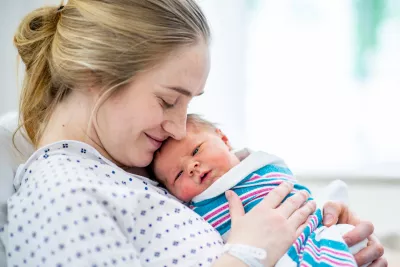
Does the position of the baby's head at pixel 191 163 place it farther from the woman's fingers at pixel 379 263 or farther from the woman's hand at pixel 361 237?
the woman's fingers at pixel 379 263

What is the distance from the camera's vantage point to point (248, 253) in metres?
1.16

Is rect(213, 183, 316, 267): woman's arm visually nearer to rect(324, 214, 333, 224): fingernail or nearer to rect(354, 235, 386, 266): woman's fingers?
rect(324, 214, 333, 224): fingernail

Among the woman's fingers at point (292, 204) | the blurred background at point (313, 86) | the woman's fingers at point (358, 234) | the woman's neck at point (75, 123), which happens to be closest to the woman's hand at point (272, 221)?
the woman's fingers at point (292, 204)

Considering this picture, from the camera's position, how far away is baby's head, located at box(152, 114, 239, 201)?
4.66 feet

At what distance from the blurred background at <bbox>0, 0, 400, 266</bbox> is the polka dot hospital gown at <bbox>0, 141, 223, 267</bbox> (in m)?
1.77

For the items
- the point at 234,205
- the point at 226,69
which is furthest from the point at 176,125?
the point at 226,69

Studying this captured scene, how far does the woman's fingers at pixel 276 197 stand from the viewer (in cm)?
131

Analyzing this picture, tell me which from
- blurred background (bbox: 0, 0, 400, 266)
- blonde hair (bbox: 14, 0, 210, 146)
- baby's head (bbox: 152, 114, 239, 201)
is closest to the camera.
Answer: blonde hair (bbox: 14, 0, 210, 146)

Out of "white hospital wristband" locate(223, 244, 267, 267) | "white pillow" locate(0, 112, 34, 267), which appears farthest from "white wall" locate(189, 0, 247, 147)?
"white hospital wristband" locate(223, 244, 267, 267)

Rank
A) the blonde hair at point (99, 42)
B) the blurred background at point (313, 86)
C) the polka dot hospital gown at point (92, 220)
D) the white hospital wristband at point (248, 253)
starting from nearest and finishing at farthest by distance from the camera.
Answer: the polka dot hospital gown at point (92, 220) < the white hospital wristband at point (248, 253) < the blonde hair at point (99, 42) < the blurred background at point (313, 86)

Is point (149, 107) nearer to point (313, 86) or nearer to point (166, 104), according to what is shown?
point (166, 104)

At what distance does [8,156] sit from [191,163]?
1.42ft

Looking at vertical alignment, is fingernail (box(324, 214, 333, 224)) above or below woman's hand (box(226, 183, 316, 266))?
below

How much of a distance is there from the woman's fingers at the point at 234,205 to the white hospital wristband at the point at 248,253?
0.11 m
